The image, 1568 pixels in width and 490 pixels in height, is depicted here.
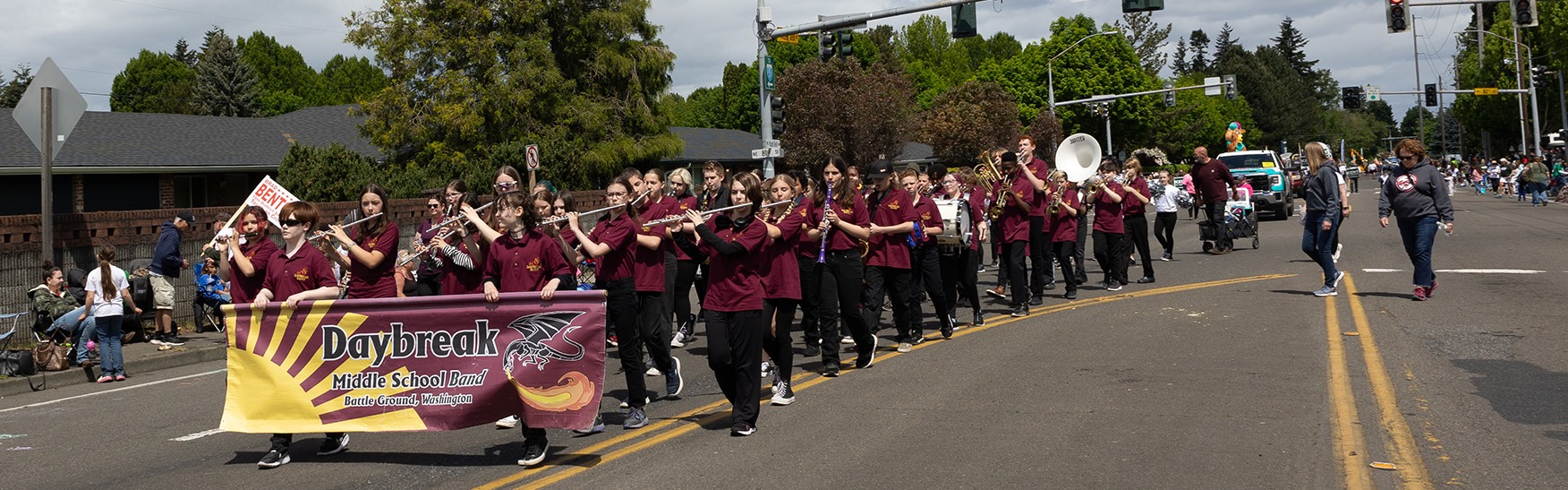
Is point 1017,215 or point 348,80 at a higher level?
point 348,80

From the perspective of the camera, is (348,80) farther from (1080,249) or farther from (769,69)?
(1080,249)

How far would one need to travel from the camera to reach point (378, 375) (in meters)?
7.20

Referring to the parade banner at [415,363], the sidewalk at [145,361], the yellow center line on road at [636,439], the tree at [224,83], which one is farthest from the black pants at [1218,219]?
the tree at [224,83]

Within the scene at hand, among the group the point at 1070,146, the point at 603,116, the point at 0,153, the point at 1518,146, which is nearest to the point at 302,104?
the point at 603,116

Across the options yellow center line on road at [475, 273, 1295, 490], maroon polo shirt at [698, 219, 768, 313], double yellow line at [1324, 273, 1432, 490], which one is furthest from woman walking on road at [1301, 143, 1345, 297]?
maroon polo shirt at [698, 219, 768, 313]

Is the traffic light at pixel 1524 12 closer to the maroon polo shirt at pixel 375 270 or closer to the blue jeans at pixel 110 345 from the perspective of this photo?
the maroon polo shirt at pixel 375 270

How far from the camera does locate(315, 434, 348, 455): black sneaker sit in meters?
7.52

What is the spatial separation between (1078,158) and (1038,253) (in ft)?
7.61

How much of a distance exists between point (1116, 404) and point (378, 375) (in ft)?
14.7

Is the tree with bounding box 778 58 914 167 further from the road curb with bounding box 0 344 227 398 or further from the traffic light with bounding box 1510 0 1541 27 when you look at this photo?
the road curb with bounding box 0 344 227 398

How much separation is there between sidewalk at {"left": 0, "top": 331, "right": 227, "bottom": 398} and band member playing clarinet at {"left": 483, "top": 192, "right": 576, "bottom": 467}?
6.95 metres

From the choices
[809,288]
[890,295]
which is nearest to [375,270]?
[809,288]

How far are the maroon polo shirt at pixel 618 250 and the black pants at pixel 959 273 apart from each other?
4.75 metres

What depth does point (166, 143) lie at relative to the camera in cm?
3241
